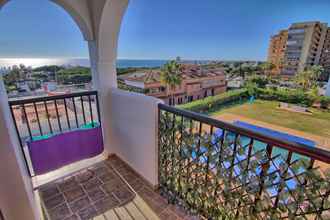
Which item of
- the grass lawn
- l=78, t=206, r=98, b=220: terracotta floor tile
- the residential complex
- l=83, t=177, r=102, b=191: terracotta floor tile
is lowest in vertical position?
the grass lawn

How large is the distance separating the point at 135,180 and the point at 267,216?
4.85ft

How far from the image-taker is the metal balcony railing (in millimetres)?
Answer: 1831

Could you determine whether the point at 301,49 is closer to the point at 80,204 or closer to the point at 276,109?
the point at 276,109

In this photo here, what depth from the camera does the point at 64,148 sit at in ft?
6.93

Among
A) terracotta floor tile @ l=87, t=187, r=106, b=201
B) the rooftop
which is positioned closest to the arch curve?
the rooftop

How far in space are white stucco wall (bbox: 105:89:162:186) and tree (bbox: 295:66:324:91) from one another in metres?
4.50

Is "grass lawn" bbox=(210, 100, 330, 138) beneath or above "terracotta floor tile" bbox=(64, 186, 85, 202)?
beneath

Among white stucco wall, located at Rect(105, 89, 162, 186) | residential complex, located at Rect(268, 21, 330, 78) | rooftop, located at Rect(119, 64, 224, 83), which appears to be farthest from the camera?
residential complex, located at Rect(268, 21, 330, 78)

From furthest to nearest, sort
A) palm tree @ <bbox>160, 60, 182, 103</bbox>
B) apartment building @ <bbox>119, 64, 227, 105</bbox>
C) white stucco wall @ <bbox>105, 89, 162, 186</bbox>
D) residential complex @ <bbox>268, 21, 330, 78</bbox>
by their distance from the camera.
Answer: residential complex @ <bbox>268, 21, 330, 78</bbox>
palm tree @ <bbox>160, 60, 182, 103</bbox>
apartment building @ <bbox>119, 64, 227, 105</bbox>
white stucco wall @ <bbox>105, 89, 162, 186</bbox>

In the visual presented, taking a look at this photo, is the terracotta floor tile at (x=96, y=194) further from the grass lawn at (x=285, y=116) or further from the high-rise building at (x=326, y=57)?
the high-rise building at (x=326, y=57)

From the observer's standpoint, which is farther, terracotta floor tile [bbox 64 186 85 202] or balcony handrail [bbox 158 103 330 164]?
terracotta floor tile [bbox 64 186 85 202]

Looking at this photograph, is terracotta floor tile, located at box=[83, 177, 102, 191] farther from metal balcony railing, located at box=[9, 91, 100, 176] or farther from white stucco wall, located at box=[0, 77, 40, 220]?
white stucco wall, located at box=[0, 77, 40, 220]

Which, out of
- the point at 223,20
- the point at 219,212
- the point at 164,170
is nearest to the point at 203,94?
the point at 164,170

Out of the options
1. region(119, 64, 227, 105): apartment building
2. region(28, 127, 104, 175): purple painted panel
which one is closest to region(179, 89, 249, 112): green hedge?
region(119, 64, 227, 105): apartment building
